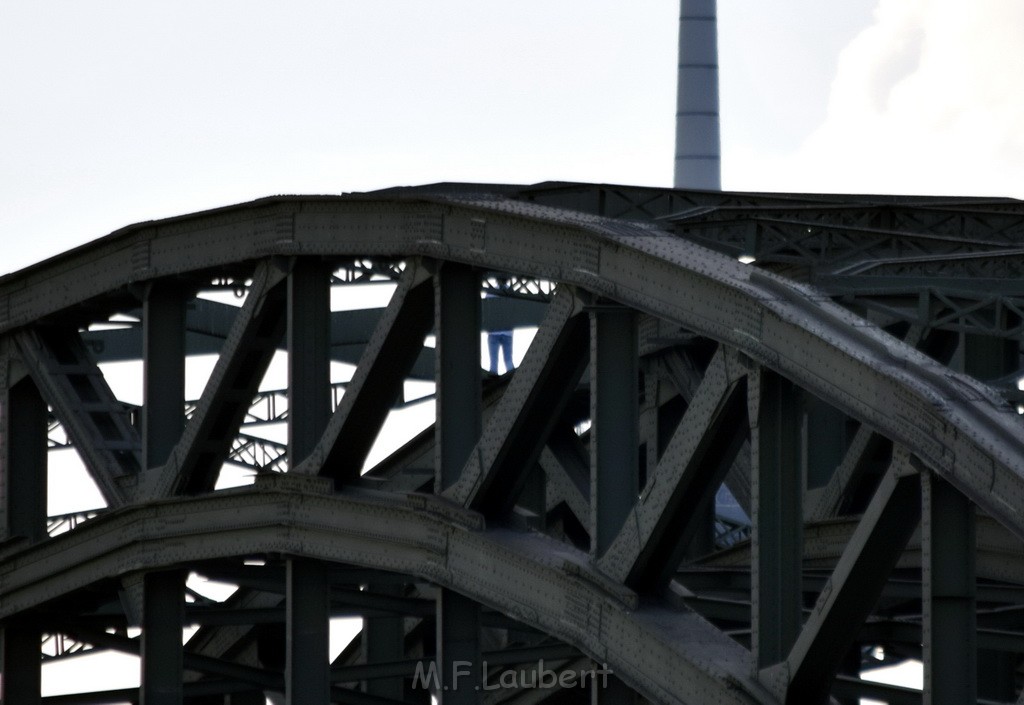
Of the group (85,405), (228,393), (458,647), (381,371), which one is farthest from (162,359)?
(458,647)

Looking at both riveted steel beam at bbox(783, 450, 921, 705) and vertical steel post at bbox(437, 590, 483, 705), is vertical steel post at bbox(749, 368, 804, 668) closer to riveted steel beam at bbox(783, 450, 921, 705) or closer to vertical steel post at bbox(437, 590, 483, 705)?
riveted steel beam at bbox(783, 450, 921, 705)

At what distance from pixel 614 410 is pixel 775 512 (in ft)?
8.53

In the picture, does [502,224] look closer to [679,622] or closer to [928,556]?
[679,622]

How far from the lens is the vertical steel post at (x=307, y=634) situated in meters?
25.0

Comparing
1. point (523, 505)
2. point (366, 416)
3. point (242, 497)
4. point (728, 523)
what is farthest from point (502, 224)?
point (728, 523)

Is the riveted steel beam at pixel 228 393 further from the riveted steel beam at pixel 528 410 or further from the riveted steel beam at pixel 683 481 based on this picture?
the riveted steel beam at pixel 683 481

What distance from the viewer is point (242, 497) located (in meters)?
25.5

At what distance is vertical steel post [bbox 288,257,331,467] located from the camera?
24.5 m

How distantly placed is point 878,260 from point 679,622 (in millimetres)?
4024

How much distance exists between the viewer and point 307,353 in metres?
24.6

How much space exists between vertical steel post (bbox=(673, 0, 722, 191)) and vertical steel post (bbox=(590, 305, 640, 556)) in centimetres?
5078

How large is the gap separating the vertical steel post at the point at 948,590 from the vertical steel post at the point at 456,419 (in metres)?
7.31

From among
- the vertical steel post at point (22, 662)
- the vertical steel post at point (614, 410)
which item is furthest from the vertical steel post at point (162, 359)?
the vertical steel post at point (614, 410)

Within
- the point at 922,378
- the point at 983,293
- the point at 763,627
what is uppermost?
the point at 983,293
